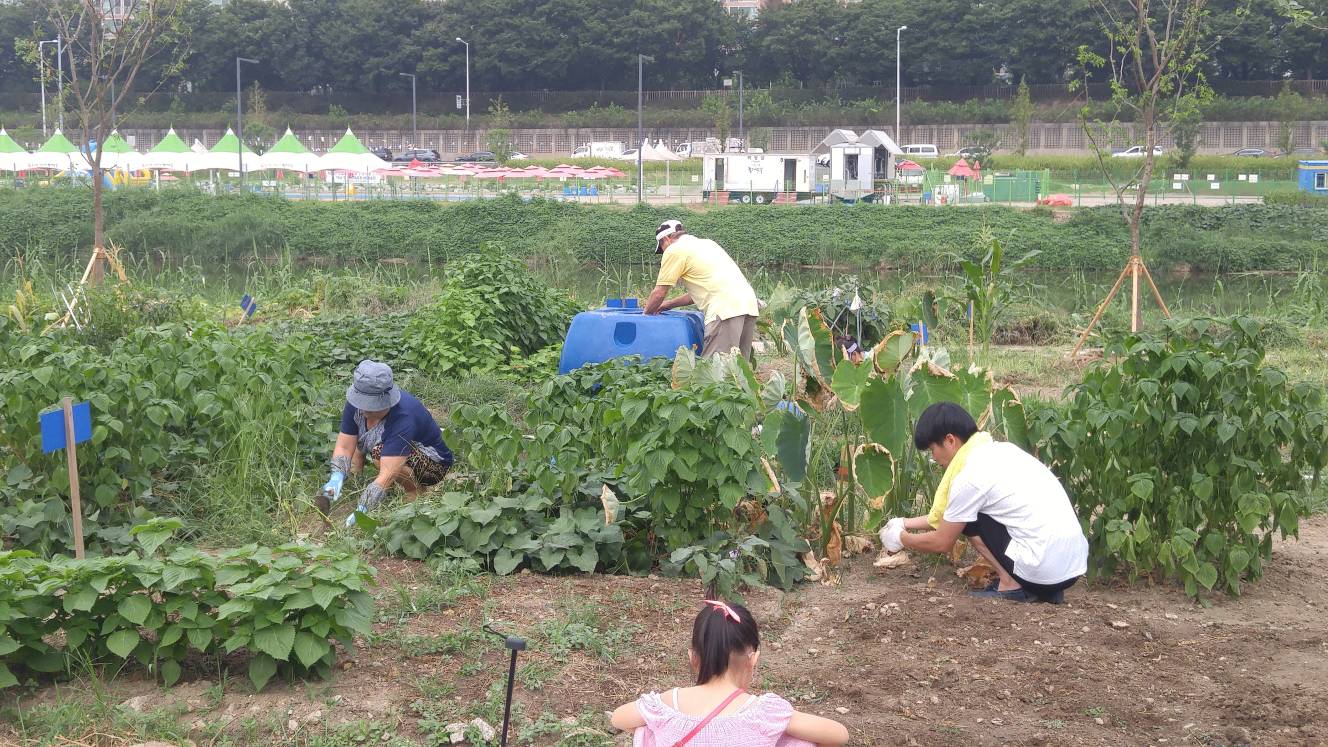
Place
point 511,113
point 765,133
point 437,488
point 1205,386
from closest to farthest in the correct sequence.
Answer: point 1205,386, point 437,488, point 765,133, point 511,113

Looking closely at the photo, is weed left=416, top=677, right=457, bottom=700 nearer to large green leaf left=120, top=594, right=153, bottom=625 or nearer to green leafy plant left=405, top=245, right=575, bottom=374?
large green leaf left=120, top=594, right=153, bottom=625

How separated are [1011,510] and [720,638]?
2.23m

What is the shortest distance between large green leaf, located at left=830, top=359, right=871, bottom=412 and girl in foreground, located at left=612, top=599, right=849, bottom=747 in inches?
101

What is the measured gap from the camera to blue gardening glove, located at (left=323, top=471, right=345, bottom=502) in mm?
6184

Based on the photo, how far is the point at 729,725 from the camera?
284 cm

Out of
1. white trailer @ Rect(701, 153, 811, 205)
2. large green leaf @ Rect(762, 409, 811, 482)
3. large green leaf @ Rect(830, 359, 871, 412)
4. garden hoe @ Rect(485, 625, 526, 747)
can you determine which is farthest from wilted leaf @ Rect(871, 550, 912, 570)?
white trailer @ Rect(701, 153, 811, 205)

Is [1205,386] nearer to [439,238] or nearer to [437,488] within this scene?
[437,488]

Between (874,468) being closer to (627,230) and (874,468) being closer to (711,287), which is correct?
(711,287)

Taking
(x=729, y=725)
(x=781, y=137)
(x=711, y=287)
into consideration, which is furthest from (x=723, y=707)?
(x=781, y=137)

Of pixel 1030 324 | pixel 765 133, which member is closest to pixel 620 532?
pixel 1030 324

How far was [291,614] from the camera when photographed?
13.0ft

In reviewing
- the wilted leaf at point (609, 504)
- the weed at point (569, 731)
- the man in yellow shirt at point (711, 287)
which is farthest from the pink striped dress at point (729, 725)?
the man in yellow shirt at point (711, 287)

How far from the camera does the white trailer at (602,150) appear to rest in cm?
5322

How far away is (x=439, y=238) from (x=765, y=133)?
2872cm
